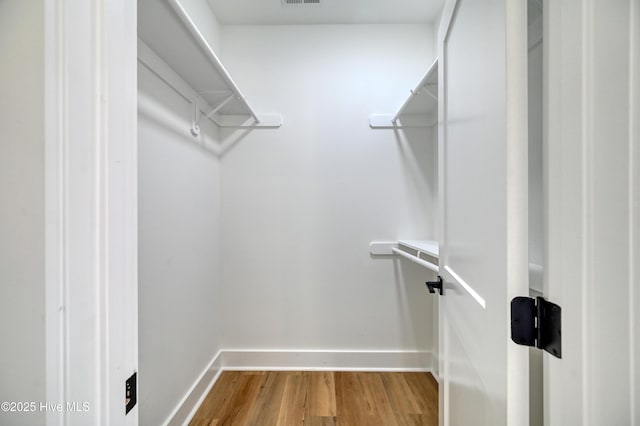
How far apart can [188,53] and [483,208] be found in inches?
52.0

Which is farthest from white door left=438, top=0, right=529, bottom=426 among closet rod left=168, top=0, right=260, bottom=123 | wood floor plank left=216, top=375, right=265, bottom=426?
wood floor plank left=216, top=375, right=265, bottom=426

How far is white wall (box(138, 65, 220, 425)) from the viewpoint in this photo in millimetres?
1194

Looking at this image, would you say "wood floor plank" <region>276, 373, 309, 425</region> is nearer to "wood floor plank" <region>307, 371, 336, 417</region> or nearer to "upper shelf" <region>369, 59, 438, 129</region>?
"wood floor plank" <region>307, 371, 336, 417</region>

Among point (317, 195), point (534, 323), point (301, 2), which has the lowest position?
point (534, 323)

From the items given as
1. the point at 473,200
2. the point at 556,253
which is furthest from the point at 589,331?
the point at 473,200

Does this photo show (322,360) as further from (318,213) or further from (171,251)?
(171,251)

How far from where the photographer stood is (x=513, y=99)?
0.53 meters

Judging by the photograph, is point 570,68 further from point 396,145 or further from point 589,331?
point 396,145

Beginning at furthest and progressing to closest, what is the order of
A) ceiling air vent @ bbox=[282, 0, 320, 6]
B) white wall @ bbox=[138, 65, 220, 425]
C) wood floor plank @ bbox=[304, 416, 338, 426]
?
ceiling air vent @ bbox=[282, 0, 320, 6] < wood floor plank @ bbox=[304, 416, 338, 426] < white wall @ bbox=[138, 65, 220, 425]

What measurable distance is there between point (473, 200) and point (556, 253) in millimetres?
269

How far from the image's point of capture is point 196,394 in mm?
1619

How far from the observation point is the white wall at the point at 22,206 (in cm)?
43

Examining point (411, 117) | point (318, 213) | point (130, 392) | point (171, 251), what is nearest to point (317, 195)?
point (318, 213)

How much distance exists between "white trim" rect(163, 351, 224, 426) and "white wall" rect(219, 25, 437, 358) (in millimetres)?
197
